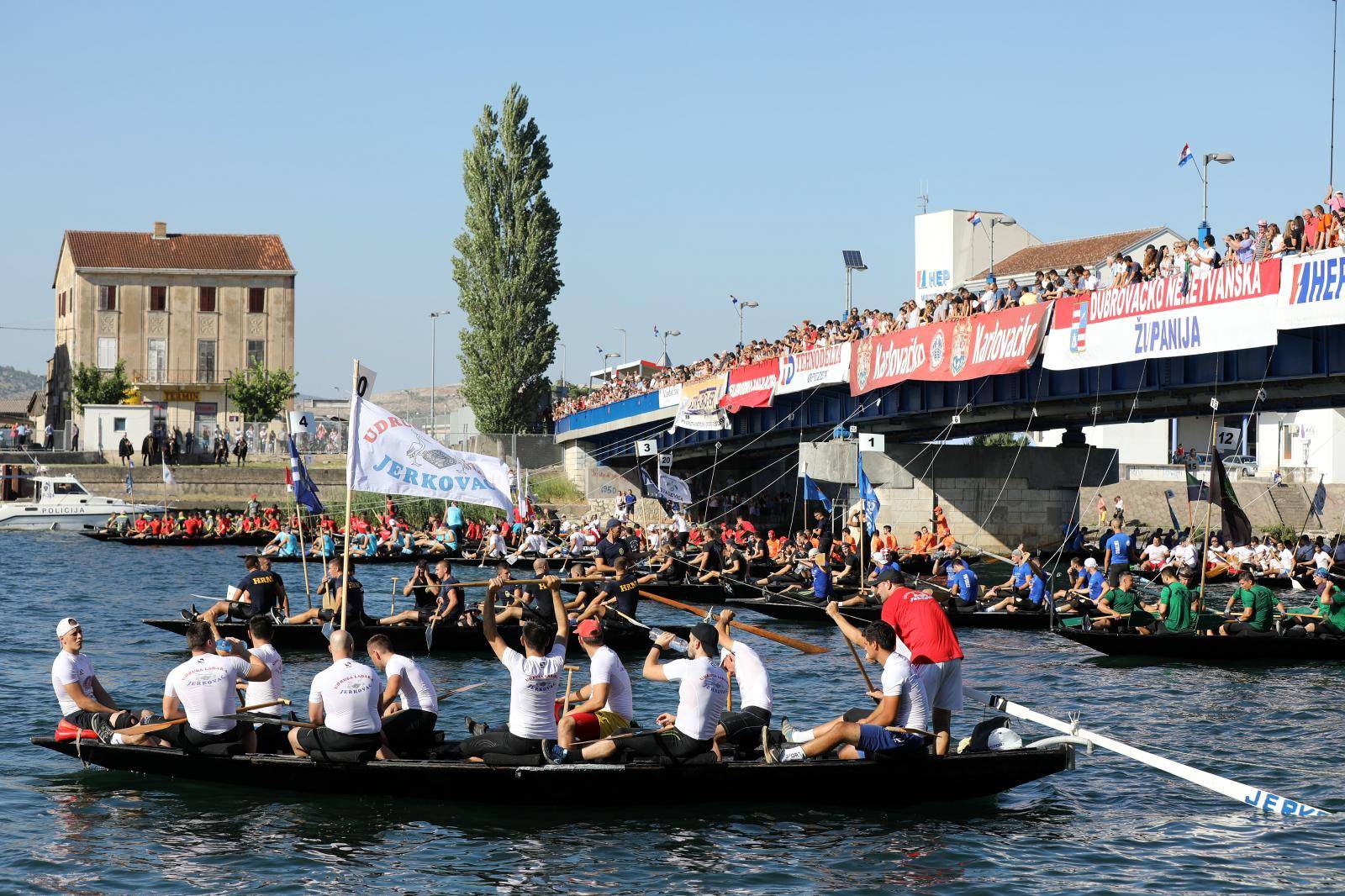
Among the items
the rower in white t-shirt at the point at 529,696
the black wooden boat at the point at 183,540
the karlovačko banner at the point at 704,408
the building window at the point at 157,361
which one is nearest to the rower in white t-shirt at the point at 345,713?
the rower in white t-shirt at the point at 529,696

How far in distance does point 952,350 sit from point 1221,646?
532 inches

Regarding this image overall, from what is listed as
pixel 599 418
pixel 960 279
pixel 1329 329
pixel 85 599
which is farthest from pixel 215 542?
pixel 960 279

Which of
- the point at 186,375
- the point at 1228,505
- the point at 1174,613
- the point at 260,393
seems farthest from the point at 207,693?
the point at 186,375

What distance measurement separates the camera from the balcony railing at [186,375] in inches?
3322

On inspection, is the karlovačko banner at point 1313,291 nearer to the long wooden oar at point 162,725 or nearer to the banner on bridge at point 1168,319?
the banner on bridge at point 1168,319

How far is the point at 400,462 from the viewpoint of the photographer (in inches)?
801

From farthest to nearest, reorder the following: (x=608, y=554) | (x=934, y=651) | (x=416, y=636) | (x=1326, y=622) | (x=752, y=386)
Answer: (x=752, y=386) < (x=608, y=554) < (x=1326, y=622) < (x=416, y=636) < (x=934, y=651)

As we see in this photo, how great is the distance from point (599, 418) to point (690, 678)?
1957 inches

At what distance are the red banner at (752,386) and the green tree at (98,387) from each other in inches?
1687

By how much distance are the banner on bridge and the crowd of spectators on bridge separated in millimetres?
368

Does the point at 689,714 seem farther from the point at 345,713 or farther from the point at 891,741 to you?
the point at 345,713

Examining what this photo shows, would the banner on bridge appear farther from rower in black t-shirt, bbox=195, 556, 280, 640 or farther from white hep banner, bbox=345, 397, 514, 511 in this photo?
rower in black t-shirt, bbox=195, 556, 280, 640

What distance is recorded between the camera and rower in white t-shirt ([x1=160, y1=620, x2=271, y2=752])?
48.0ft

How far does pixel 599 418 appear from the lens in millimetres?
63531
